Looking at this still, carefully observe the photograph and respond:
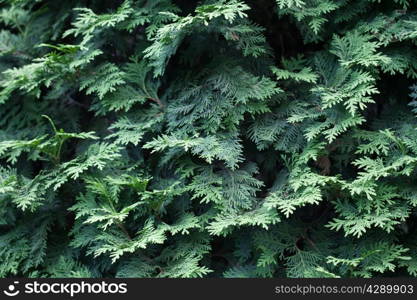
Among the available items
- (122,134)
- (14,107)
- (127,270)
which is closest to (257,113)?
(122,134)

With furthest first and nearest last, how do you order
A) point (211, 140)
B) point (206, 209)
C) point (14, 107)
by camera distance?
point (14, 107)
point (206, 209)
point (211, 140)

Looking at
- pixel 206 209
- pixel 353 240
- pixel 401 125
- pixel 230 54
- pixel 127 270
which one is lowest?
pixel 127 270

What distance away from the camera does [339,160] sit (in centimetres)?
270

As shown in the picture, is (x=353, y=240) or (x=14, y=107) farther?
(x=14, y=107)

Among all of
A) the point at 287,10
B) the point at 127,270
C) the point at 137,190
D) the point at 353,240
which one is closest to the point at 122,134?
the point at 137,190

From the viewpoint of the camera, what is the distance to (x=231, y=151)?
262 cm

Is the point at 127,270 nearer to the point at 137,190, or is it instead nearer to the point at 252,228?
the point at 137,190

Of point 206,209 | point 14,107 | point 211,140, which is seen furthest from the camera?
point 14,107

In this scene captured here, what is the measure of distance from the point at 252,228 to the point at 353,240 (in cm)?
59

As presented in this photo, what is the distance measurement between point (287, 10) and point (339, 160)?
0.94 meters

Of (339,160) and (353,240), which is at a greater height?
(339,160)

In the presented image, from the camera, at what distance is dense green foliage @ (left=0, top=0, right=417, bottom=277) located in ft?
8.20

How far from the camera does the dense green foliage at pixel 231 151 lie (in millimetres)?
2500

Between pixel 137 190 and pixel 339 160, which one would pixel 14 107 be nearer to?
pixel 137 190
